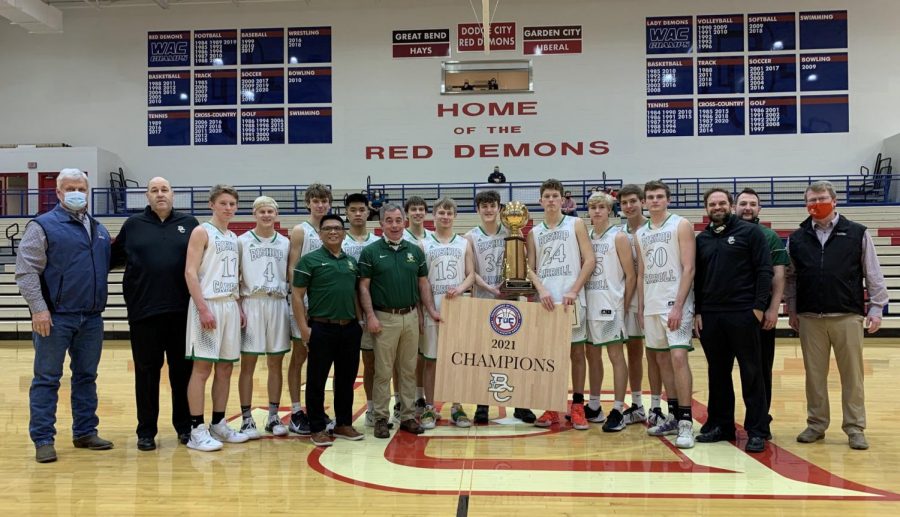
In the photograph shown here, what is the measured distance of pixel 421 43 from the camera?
1689cm

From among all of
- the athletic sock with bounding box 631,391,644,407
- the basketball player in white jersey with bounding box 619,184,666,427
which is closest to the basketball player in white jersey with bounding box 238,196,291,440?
the basketball player in white jersey with bounding box 619,184,666,427

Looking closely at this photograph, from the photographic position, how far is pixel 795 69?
52.2ft

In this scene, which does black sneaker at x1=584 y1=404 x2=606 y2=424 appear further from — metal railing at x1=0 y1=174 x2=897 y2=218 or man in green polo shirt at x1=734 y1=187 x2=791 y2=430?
metal railing at x1=0 y1=174 x2=897 y2=218

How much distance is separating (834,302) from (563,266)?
6.13ft

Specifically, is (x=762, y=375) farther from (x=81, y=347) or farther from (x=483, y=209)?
(x=81, y=347)

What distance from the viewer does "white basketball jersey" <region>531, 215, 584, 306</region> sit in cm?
485

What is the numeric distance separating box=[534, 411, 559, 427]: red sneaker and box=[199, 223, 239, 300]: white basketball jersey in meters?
2.50

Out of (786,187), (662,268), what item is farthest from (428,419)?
(786,187)

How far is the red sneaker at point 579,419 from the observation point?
483 centimetres

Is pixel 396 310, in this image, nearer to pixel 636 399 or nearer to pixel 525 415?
pixel 525 415

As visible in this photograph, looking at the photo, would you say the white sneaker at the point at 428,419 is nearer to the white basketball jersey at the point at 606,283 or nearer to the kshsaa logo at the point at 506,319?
the kshsaa logo at the point at 506,319

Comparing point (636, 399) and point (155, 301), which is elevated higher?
point (155, 301)

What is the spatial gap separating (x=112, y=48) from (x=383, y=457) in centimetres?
1749

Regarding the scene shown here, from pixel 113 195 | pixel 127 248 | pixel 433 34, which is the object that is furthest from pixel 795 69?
pixel 113 195
